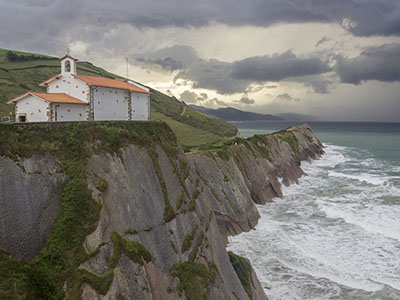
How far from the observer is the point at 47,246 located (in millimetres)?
14102

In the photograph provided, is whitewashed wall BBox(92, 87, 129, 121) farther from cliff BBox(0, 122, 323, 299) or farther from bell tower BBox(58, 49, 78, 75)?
cliff BBox(0, 122, 323, 299)

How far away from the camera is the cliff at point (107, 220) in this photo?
532 inches

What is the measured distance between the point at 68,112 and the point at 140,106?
9.71 m

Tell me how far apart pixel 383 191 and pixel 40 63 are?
14854 cm

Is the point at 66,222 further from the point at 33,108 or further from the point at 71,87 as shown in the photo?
the point at 71,87

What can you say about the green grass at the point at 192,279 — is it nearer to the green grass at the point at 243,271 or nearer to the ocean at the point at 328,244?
the green grass at the point at 243,271

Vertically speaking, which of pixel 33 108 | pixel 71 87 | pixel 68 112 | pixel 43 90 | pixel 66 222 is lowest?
pixel 66 222

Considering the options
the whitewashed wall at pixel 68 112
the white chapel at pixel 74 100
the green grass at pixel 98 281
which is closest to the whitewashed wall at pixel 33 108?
the white chapel at pixel 74 100

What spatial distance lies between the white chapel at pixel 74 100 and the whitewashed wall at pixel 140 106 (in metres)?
0.23

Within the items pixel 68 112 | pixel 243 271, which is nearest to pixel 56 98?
pixel 68 112

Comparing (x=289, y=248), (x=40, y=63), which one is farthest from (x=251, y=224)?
(x=40, y=63)

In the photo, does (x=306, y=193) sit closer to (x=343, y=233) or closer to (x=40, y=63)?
(x=343, y=233)

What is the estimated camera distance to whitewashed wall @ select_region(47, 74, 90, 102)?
2731 cm

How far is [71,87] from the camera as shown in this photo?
27938 millimetres
